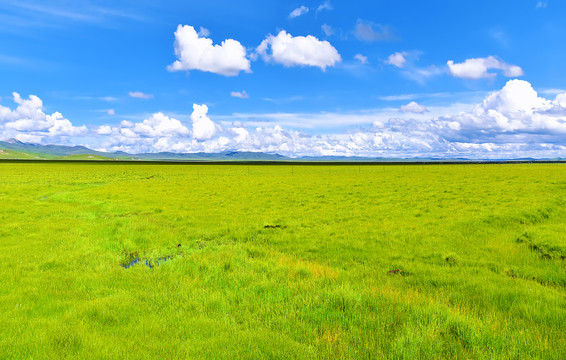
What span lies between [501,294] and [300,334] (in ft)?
19.9

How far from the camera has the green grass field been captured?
5789 mm

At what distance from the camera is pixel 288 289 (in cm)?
852

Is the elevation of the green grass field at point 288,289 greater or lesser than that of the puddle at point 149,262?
greater

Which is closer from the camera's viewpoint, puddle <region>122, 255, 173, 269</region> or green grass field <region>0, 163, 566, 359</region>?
green grass field <region>0, 163, 566, 359</region>

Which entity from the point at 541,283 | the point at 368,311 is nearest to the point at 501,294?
the point at 541,283

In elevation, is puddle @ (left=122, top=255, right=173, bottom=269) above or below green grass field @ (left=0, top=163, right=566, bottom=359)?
below

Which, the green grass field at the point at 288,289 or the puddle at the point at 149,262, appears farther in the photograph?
the puddle at the point at 149,262

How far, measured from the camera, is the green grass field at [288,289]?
5789 mm

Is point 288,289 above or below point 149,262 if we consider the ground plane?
above

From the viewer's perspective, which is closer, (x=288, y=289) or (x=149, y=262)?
(x=288, y=289)

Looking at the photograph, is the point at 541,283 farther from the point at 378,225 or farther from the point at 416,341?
the point at 378,225

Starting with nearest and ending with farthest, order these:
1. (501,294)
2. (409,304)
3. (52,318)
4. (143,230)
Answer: (52,318), (409,304), (501,294), (143,230)

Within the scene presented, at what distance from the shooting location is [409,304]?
728 centimetres

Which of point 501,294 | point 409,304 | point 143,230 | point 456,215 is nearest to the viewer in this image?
point 409,304
